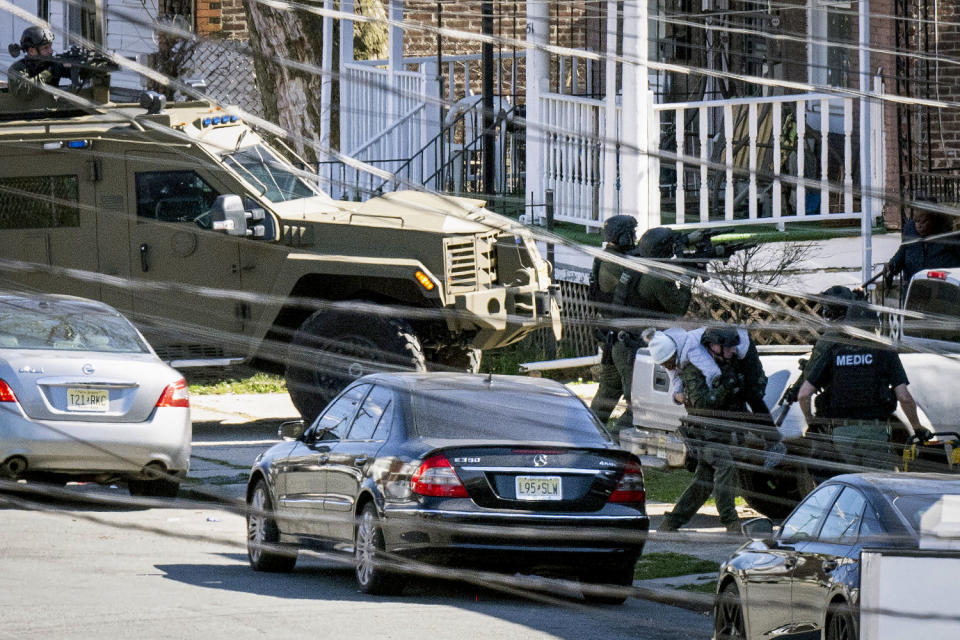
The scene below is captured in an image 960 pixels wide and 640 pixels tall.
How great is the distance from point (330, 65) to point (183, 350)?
8414 millimetres

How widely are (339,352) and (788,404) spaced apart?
4.11 metres

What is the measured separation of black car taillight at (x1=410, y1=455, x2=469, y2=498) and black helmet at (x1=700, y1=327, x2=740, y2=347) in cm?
228

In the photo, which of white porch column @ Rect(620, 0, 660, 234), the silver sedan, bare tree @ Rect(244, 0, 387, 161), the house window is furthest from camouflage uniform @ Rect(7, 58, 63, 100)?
the house window

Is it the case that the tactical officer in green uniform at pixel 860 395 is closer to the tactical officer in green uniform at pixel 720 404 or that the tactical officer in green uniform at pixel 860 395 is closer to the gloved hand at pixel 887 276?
the tactical officer in green uniform at pixel 720 404

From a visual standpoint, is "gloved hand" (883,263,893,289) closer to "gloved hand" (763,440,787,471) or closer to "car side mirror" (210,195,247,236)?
"gloved hand" (763,440,787,471)

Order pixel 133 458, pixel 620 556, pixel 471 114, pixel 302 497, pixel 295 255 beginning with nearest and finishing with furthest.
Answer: pixel 620 556
pixel 302 497
pixel 133 458
pixel 295 255
pixel 471 114

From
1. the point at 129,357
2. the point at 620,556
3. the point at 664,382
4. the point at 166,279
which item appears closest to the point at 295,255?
the point at 166,279

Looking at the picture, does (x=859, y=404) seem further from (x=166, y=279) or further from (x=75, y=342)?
(x=166, y=279)

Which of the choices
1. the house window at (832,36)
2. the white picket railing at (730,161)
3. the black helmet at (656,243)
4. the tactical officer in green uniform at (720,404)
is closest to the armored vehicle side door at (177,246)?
the white picket railing at (730,161)

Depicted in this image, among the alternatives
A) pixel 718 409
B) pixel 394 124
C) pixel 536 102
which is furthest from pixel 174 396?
pixel 394 124

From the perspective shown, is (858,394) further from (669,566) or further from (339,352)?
(339,352)

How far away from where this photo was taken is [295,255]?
13867 mm

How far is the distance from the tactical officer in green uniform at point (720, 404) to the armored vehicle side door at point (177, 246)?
493 centimetres

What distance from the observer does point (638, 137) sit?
1538cm
